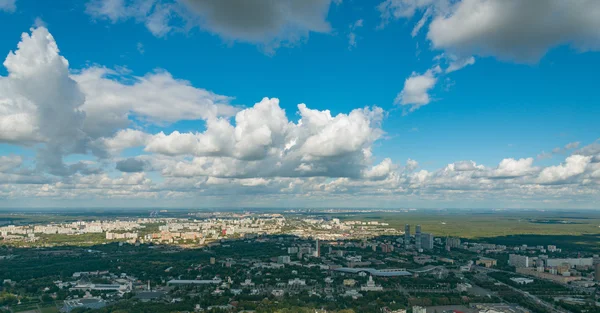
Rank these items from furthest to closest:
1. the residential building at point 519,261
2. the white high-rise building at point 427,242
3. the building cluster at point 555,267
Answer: the white high-rise building at point 427,242 → the residential building at point 519,261 → the building cluster at point 555,267

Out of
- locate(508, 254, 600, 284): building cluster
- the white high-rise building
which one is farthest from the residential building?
the white high-rise building

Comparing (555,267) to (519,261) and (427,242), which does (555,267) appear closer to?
(519,261)

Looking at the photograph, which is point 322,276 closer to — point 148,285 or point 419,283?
point 419,283

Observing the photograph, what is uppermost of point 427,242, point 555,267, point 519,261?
point 427,242

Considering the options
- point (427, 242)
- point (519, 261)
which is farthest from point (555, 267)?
point (427, 242)

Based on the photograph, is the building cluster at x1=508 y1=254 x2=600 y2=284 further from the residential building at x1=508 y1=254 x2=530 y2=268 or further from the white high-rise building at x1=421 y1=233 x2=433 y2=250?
the white high-rise building at x1=421 y1=233 x2=433 y2=250

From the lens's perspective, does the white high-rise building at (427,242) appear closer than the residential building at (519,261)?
No

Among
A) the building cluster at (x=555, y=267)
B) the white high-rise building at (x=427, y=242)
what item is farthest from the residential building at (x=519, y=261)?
the white high-rise building at (x=427, y=242)

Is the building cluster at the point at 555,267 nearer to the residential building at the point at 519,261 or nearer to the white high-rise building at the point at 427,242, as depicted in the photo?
the residential building at the point at 519,261

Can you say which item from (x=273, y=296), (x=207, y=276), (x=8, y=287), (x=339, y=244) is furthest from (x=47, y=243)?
(x=273, y=296)

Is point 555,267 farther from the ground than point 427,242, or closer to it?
closer to it

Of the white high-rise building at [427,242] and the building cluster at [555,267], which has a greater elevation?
the white high-rise building at [427,242]
